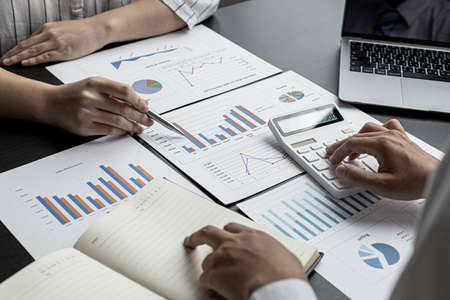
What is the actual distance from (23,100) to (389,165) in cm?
67

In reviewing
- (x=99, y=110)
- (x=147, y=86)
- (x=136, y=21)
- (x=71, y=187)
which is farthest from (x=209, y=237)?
(x=136, y=21)

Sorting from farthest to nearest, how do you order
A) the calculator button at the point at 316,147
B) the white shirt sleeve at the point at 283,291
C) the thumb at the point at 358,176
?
the calculator button at the point at 316,147 → the thumb at the point at 358,176 → the white shirt sleeve at the point at 283,291

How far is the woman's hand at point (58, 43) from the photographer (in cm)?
114

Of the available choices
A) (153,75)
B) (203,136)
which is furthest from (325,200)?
(153,75)

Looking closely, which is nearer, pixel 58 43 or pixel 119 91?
pixel 119 91

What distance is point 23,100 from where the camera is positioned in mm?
984

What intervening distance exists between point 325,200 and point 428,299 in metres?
0.39

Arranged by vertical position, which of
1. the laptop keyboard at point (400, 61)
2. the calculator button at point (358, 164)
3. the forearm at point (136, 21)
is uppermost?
the forearm at point (136, 21)

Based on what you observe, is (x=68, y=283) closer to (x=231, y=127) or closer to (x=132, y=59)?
(x=231, y=127)

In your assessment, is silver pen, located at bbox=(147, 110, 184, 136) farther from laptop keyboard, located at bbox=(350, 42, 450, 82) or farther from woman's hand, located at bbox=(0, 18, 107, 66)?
laptop keyboard, located at bbox=(350, 42, 450, 82)

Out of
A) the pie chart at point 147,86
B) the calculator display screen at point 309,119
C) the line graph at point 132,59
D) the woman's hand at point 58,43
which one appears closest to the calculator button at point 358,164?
the calculator display screen at point 309,119

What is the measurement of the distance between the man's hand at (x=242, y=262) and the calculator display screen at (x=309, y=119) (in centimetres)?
31

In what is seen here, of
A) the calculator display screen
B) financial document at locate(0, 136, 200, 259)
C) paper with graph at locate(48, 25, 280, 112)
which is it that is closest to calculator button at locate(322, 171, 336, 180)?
the calculator display screen

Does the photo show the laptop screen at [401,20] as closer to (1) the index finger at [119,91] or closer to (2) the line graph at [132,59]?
(2) the line graph at [132,59]
